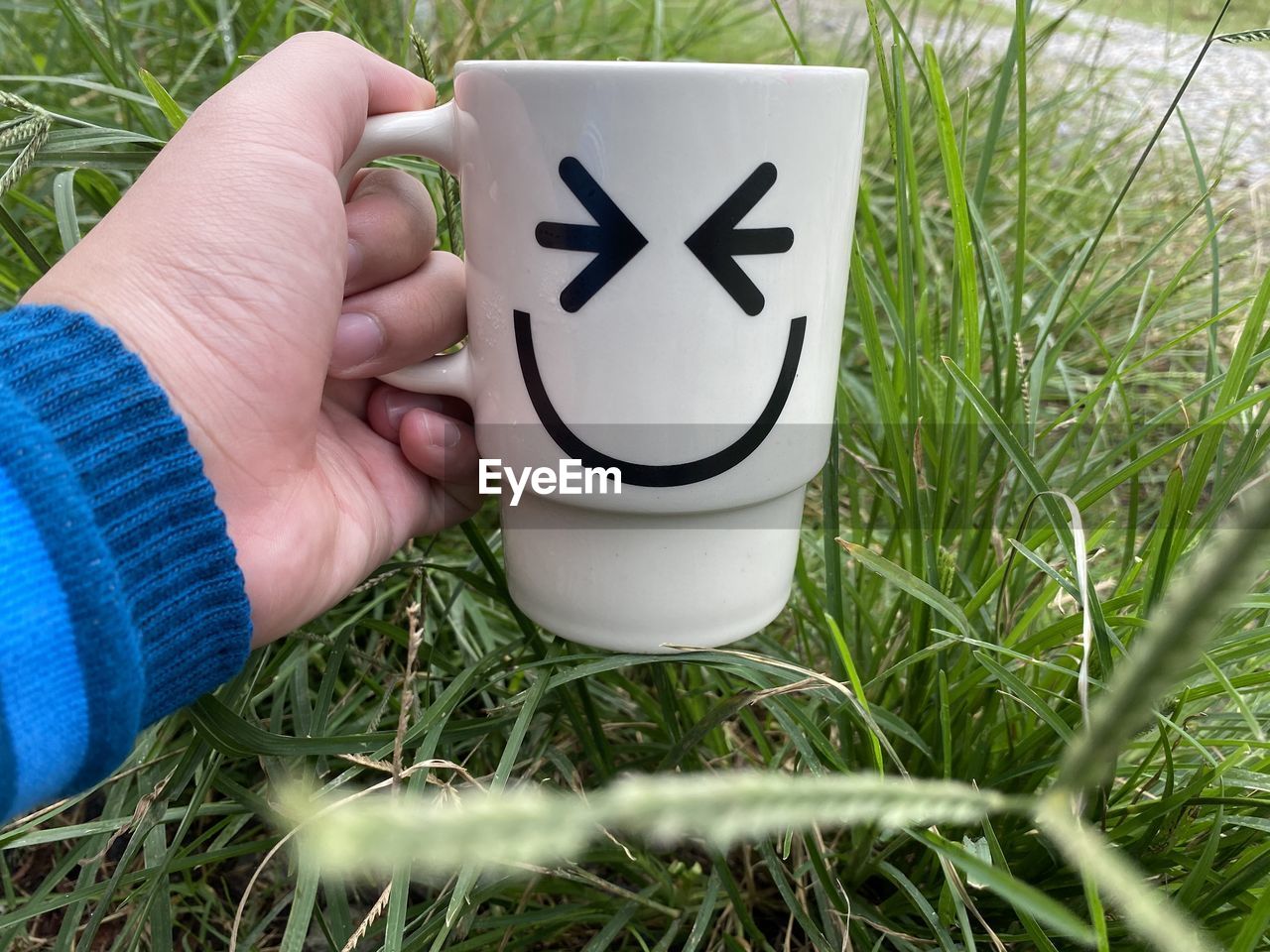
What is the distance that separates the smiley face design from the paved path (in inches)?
43.0

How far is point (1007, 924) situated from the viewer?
1.80ft

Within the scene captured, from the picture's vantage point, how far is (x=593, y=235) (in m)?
0.48

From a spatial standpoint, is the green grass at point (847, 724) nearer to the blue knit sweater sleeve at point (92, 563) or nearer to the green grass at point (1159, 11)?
the blue knit sweater sleeve at point (92, 563)

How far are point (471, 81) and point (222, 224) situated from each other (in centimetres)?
16

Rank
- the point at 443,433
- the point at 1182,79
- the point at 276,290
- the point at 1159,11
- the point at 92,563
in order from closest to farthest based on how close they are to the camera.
→ 1. the point at 92,563
2. the point at 276,290
3. the point at 443,433
4. the point at 1182,79
5. the point at 1159,11

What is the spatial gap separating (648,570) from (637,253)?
186 mm

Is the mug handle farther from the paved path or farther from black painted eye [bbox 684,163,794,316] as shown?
the paved path

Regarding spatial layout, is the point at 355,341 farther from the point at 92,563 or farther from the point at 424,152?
the point at 92,563

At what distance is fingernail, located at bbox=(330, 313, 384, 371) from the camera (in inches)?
23.9

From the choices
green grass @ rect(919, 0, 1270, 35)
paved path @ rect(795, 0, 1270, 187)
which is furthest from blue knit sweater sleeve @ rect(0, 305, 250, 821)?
paved path @ rect(795, 0, 1270, 187)

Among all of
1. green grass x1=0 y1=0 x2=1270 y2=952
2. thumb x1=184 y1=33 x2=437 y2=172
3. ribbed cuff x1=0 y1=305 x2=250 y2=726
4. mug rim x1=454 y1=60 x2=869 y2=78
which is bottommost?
green grass x1=0 y1=0 x2=1270 y2=952

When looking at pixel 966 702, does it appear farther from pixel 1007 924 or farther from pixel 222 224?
pixel 222 224

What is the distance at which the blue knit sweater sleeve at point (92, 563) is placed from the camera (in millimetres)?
410

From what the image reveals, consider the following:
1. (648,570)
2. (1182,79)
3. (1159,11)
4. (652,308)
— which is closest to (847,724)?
(648,570)
